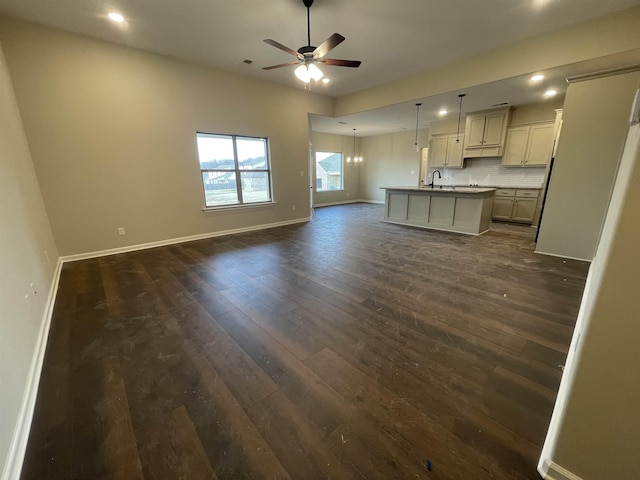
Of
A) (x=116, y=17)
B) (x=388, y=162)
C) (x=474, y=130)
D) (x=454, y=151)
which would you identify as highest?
(x=116, y=17)

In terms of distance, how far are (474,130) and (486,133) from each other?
12.0 inches

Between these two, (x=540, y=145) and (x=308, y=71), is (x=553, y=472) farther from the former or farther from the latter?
Answer: (x=540, y=145)

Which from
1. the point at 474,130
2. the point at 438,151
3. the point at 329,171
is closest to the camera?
Result: the point at 474,130

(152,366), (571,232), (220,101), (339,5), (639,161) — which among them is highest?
(339,5)

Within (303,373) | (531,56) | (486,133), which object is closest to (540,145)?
(486,133)

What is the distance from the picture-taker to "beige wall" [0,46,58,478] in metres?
1.29

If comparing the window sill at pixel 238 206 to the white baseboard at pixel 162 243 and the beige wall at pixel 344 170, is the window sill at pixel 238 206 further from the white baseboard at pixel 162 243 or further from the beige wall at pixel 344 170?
the beige wall at pixel 344 170

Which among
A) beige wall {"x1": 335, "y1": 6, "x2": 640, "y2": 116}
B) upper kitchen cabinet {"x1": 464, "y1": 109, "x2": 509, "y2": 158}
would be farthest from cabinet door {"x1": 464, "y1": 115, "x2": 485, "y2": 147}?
beige wall {"x1": 335, "y1": 6, "x2": 640, "y2": 116}

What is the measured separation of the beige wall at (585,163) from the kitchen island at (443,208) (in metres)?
1.32

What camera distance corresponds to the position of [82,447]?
126cm

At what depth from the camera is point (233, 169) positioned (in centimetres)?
560

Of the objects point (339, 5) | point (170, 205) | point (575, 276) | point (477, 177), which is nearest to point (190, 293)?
point (170, 205)

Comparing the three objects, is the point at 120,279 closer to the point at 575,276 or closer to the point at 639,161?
the point at 639,161

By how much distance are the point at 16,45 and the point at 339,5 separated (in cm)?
416
